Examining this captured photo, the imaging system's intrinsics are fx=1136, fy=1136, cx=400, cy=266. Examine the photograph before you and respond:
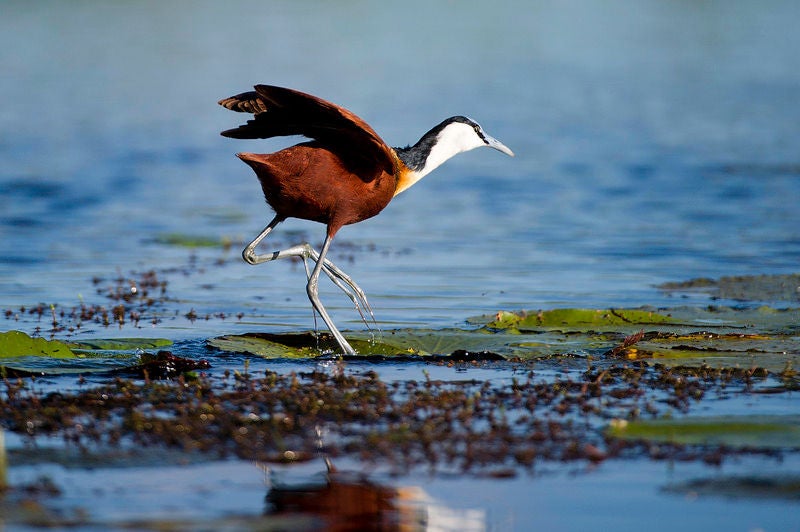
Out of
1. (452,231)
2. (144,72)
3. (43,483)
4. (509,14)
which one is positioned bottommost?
(43,483)

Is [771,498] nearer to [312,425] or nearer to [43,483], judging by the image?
[312,425]

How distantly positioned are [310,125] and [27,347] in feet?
7.12

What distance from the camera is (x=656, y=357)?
6.68m

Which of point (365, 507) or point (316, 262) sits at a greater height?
point (316, 262)

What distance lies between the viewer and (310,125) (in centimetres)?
716

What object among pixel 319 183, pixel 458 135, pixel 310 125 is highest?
pixel 458 135

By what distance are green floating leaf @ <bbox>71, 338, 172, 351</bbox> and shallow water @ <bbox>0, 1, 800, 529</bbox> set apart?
335 mm

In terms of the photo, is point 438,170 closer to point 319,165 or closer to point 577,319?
point 577,319

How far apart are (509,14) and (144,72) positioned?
1562cm

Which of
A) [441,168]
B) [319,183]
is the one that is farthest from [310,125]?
[441,168]

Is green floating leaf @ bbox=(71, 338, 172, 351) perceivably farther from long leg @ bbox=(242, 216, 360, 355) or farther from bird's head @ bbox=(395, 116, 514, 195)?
bird's head @ bbox=(395, 116, 514, 195)

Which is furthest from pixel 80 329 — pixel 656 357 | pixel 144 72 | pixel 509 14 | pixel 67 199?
pixel 509 14

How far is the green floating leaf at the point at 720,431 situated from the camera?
4895 millimetres

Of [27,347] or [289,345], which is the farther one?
[289,345]
